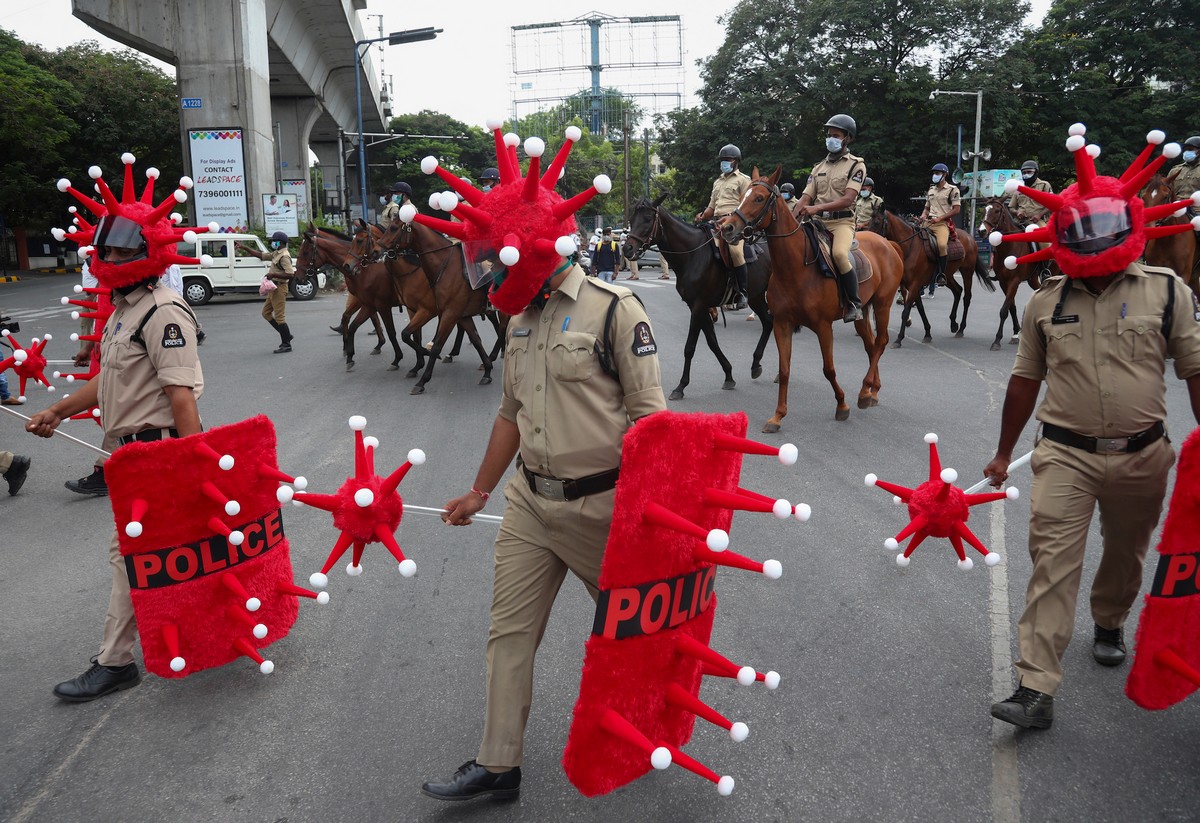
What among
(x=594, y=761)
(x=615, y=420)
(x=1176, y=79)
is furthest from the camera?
(x=1176, y=79)

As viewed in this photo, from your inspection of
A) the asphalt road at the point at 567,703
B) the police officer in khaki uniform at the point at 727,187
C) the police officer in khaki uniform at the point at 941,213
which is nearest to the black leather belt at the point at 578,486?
the asphalt road at the point at 567,703

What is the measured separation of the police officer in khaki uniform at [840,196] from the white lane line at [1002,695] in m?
4.21

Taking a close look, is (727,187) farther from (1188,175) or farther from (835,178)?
(1188,175)

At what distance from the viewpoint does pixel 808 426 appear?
884 centimetres

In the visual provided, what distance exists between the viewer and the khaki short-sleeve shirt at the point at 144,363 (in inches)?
158

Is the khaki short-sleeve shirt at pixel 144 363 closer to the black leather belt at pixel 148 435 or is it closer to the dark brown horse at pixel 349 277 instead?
the black leather belt at pixel 148 435

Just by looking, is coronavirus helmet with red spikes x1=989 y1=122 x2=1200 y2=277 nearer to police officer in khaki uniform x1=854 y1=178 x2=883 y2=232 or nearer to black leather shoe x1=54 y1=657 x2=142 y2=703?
black leather shoe x1=54 y1=657 x2=142 y2=703

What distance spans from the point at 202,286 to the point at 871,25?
3424cm

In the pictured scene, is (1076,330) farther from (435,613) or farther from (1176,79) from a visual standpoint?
(1176,79)

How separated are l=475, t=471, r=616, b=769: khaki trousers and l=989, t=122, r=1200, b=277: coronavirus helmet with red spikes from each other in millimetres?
1831

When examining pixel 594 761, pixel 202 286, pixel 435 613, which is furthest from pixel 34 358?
pixel 202 286

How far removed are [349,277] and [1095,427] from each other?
35.2 ft

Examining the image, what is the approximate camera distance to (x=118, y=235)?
3.96 meters

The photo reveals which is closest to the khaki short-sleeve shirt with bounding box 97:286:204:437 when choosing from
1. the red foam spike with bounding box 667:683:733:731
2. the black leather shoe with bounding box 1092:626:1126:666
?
the red foam spike with bounding box 667:683:733:731
